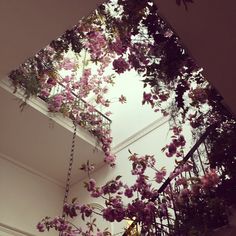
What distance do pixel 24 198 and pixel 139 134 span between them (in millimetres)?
3064

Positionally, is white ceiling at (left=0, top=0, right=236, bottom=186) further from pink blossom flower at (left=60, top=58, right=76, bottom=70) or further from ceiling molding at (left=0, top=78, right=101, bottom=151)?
pink blossom flower at (left=60, top=58, right=76, bottom=70)

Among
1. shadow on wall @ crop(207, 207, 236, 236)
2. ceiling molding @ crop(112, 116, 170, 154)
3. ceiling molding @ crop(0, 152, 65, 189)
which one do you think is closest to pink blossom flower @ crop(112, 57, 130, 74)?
shadow on wall @ crop(207, 207, 236, 236)

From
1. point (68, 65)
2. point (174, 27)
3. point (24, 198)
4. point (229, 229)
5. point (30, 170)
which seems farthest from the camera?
point (30, 170)

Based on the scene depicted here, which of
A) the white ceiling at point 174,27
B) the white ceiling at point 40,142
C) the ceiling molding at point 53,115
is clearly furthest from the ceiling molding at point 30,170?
the white ceiling at point 174,27

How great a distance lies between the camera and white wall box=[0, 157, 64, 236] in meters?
8.23

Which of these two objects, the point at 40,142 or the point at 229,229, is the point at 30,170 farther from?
the point at 229,229

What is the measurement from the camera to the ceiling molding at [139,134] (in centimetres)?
880

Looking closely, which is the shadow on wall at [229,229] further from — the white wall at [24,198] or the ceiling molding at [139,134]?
the white wall at [24,198]

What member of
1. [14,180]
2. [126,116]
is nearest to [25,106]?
[14,180]

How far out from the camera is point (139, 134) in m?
9.12

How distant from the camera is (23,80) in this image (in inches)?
303

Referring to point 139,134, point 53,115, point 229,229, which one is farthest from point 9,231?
point 229,229

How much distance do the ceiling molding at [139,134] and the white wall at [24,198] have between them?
76.6 inches

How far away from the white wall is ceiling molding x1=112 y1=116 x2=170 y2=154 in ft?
6.39
